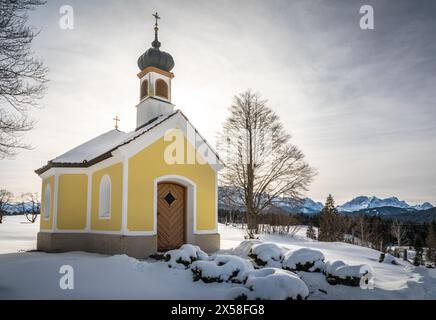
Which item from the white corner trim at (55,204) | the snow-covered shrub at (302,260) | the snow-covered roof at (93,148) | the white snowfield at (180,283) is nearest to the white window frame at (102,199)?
the snow-covered roof at (93,148)

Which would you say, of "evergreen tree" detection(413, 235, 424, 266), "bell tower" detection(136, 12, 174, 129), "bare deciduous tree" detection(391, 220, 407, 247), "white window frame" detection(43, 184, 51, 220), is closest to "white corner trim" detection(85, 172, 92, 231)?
"white window frame" detection(43, 184, 51, 220)

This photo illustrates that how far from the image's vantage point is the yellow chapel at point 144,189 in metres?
10.3

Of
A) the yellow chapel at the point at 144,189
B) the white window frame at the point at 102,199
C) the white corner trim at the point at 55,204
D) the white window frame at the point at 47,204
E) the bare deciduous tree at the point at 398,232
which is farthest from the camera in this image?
the bare deciduous tree at the point at 398,232

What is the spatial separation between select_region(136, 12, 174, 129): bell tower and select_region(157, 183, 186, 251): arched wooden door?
371 cm

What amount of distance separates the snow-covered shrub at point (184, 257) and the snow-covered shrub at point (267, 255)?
6.07 feet

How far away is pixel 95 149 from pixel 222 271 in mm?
9733

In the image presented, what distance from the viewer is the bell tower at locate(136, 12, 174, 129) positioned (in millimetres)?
13828

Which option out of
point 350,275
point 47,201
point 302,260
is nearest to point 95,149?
point 47,201

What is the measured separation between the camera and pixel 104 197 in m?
11.8

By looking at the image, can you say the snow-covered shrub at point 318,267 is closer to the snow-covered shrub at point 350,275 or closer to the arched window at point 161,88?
the snow-covered shrub at point 350,275

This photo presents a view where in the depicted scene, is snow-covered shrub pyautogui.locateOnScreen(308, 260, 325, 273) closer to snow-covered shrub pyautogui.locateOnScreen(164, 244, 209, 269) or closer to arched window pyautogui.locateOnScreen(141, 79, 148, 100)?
snow-covered shrub pyautogui.locateOnScreen(164, 244, 209, 269)
